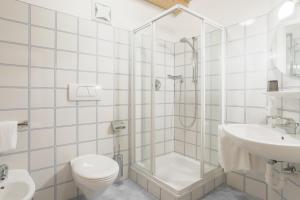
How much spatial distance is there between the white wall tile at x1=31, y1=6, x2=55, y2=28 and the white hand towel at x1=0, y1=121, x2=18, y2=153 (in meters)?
0.84

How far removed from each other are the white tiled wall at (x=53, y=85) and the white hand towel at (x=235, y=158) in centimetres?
114

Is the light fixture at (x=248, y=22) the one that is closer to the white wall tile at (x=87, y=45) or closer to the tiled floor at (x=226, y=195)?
the white wall tile at (x=87, y=45)

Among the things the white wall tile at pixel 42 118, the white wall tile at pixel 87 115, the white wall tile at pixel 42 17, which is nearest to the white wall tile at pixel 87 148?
the white wall tile at pixel 87 115

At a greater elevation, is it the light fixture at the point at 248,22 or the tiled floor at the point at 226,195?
the light fixture at the point at 248,22

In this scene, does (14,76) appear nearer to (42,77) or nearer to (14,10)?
(42,77)

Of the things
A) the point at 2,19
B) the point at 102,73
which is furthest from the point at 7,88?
the point at 102,73

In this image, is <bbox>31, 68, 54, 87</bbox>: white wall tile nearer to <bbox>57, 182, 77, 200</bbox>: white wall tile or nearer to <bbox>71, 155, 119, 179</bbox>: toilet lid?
<bbox>71, 155, 119, 179</bbox>: toilet lid

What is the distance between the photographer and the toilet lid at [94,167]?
1382 millimetres

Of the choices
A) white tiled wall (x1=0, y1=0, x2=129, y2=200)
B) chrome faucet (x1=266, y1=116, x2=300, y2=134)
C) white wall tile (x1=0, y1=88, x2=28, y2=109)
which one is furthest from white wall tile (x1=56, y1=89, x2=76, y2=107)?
chrome faucet (x1=266, y1=116, x2=300, y2=134)

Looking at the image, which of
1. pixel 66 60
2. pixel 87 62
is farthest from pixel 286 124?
pixel 66 60

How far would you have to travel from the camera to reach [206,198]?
1713mm

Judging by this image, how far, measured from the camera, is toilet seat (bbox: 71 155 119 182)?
136 cm

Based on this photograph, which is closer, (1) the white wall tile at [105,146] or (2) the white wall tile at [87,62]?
(2) the white wall tile at [87,62]

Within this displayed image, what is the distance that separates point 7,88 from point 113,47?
1.03m
